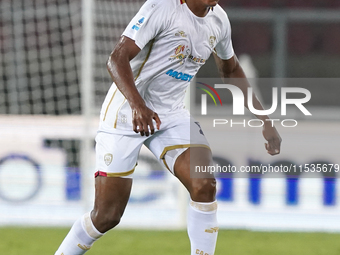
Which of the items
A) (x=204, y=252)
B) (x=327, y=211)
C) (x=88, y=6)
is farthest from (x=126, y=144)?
(x=327, y=211)

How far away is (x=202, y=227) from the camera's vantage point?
2895mm

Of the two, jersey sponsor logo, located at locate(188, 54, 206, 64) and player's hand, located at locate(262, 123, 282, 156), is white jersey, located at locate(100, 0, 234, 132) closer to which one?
jersey sponsor logo, located at locate(188, 54, 206, 64)

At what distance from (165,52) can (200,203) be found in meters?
0.81

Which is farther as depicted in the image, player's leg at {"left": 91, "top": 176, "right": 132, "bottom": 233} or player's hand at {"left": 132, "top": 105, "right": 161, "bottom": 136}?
player's leg at {"left": 91, "top": 176, "right": 132, "bottom": 233}

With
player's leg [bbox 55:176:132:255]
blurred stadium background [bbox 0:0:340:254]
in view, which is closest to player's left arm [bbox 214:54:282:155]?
player's leg [bbox 55:176:132:255]

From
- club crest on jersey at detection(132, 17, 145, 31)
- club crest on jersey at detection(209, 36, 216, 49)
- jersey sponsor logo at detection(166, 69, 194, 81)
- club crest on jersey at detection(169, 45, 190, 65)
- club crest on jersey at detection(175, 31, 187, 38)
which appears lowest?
jersey sponsor logo at detection(166, 69, 194, 81)

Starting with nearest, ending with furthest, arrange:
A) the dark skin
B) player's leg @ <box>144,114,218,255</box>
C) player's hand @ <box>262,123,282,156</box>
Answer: the dark skin
player's leg @ <box>144,114,218,255</box>
player's hand @ <box>262,123,282,156</box>

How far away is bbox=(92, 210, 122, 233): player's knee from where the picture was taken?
301cm

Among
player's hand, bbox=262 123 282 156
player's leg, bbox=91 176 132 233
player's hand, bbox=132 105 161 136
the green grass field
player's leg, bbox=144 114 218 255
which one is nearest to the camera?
player's hand, bbox=132 105 161 136

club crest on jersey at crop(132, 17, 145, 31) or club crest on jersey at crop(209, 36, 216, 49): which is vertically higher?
club crest on jersey at crop(132, 17, 145, 31)

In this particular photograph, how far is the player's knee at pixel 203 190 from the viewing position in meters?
2.83

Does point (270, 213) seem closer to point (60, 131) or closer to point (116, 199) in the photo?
point (60, 131)

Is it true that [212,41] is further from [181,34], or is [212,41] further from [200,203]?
[200,203]

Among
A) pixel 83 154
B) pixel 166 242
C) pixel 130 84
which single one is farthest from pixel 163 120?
pixel 83 154
